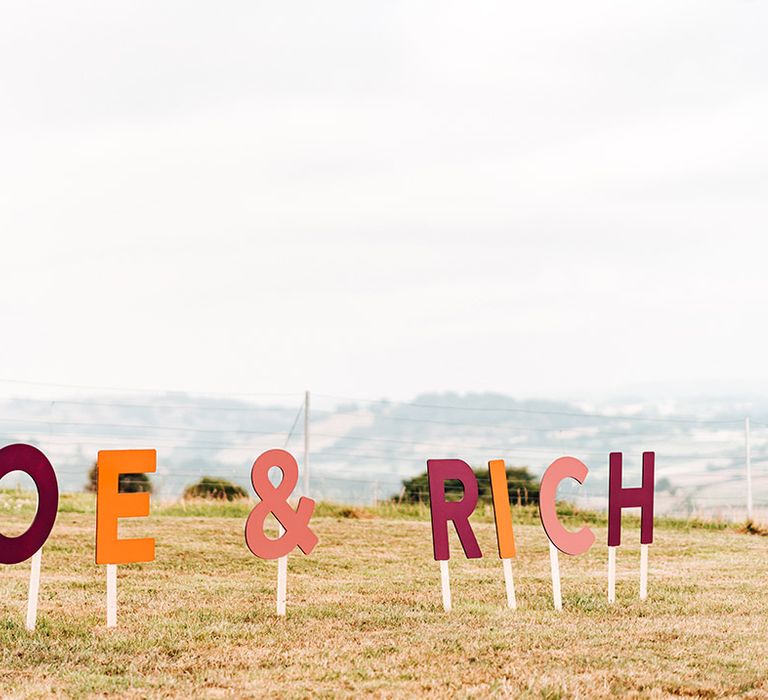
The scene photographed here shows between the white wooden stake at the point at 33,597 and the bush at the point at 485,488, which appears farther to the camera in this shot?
the bush at the point at 485,488

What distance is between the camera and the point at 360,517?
1617 centimetres

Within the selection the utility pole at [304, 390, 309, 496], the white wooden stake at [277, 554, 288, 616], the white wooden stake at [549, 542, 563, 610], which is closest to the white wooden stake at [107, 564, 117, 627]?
the white wooden stake at [277, 554, 288, 616]

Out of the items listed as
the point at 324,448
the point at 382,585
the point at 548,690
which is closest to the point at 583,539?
the point at 382,585

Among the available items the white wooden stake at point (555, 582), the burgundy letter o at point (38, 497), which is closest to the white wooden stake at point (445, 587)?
the white wooden stake at point (555, 582)

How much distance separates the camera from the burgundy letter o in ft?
25.3

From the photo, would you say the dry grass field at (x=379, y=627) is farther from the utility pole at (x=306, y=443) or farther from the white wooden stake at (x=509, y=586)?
the utility pole at (x=306, y=443)

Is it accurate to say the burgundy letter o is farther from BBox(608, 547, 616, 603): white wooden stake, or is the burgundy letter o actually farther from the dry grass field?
BBox(608, 547, 616, 603): white wooden stake

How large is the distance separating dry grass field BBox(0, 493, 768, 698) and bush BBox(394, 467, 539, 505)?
5.03m

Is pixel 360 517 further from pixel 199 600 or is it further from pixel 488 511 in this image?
pixel 199 600

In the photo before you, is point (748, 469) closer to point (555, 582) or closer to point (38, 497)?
point (555, 582)

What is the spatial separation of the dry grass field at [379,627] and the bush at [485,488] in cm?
503

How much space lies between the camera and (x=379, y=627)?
818 cm

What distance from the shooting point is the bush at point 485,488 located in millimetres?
18547

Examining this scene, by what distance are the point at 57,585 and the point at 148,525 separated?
4363 mm
